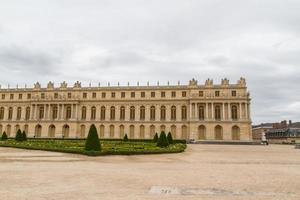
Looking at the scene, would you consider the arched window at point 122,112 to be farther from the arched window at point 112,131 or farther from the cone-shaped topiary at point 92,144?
the cone-shaped topiary at point 92,144

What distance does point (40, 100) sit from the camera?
244 ft

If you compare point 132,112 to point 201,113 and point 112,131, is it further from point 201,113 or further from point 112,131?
point 201,113

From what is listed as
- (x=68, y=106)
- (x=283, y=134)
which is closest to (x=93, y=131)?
(x=68, y=106)

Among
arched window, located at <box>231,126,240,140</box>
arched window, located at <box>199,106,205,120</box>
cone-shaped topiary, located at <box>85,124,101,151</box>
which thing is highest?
arched window, located at <box>199,106,205,120</box>

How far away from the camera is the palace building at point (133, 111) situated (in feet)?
221

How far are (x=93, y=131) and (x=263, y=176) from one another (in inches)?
643

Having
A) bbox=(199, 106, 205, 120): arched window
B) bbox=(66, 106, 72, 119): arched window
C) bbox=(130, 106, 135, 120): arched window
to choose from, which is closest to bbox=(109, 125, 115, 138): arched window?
bbox=(130, 106, 135, 120): arched window

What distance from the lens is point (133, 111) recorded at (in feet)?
238

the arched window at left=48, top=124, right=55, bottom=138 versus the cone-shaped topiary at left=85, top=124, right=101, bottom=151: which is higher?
the arched window at left=48, top=124, right=55, bottom=138

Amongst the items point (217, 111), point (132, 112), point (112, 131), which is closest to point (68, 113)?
point (112, 131)

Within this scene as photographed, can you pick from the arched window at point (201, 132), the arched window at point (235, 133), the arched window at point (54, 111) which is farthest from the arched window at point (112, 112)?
the arched window at point (235, 133)

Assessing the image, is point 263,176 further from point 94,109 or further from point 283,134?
point 283,134

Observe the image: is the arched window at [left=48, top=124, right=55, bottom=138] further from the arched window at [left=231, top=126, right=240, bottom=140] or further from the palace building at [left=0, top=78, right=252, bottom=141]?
the arched window at [left=231, top=126, right=240, bottom=140]

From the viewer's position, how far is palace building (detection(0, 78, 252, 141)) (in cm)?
6738
